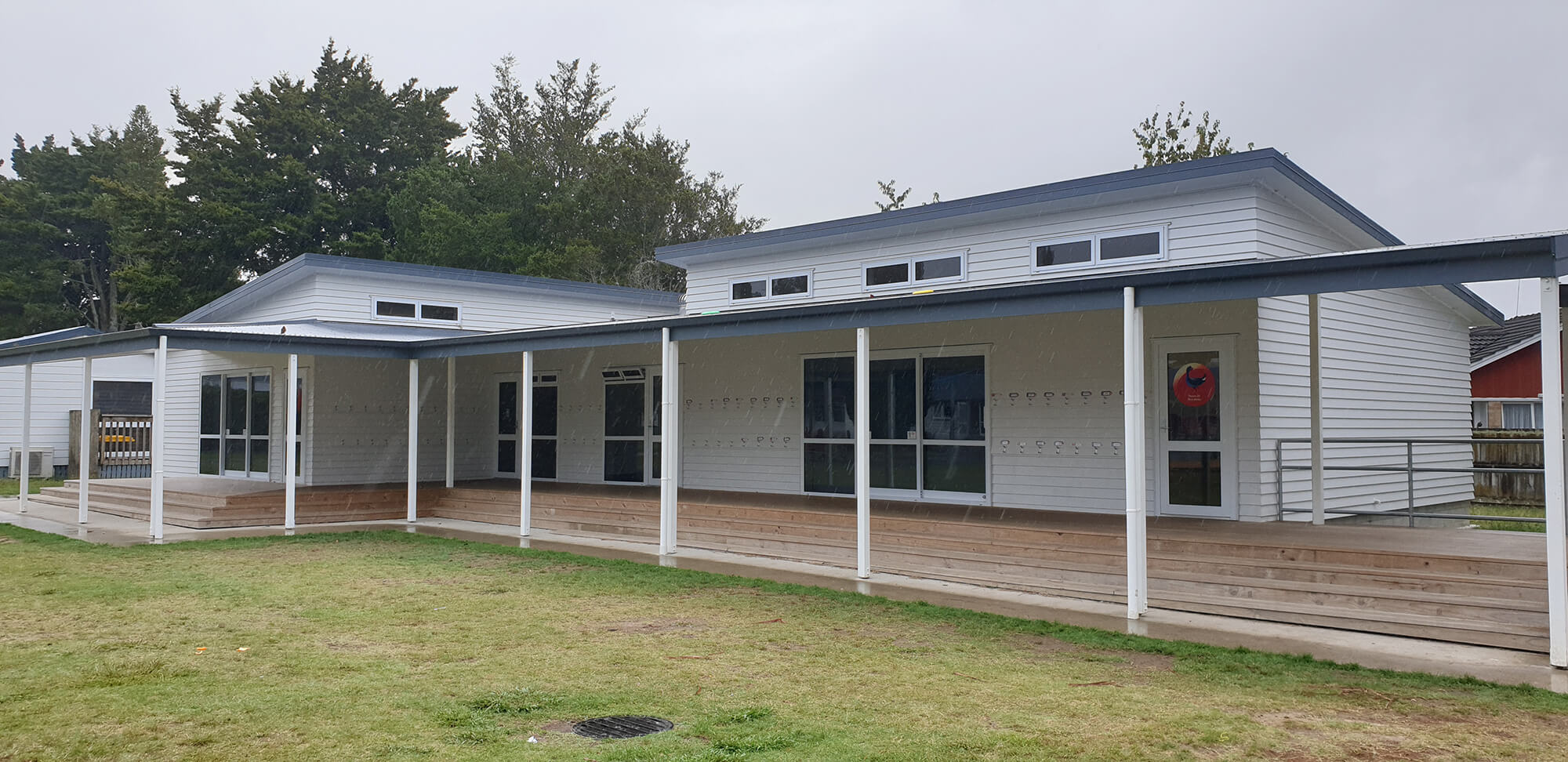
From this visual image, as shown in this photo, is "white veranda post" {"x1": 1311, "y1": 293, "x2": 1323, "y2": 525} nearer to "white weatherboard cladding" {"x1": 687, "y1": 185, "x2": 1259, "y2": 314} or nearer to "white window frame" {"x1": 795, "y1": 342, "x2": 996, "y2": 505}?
"white weatherboard cladding" {"x1": 687, "y1": 185, "x2": 1259, "y2": 314}

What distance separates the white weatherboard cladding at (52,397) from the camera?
23750 millimetres

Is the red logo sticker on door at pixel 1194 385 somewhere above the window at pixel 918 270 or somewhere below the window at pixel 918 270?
below

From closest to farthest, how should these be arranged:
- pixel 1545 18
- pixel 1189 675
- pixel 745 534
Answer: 1. pixel 1189 675
2. pixel 745 534
3. pixel 1545 18

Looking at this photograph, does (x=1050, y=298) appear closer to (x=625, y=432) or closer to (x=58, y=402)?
(x=625, y=432)

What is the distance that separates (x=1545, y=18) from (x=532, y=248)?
94.5ft

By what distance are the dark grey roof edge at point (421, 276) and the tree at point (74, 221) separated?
19457 mm

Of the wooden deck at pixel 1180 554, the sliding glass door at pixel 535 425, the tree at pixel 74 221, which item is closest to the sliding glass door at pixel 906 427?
the wooden deck at pixel 1180 554

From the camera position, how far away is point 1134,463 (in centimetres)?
827

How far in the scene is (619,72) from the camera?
44.2m

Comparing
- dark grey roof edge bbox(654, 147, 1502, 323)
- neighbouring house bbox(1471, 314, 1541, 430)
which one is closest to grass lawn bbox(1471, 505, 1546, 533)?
dark grey roof edge bbox(654, 147, 1502, 323)

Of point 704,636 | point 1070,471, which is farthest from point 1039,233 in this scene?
point 704,636

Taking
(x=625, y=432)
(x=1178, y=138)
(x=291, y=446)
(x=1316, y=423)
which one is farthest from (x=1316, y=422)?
(x=1178, y=138)

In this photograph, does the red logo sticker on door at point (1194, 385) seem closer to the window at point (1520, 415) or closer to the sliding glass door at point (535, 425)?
the sliding glass door at point (535, 425)

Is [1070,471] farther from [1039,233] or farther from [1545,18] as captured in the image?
[1545,18]
